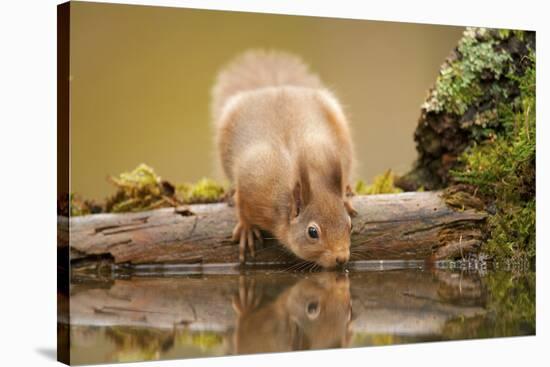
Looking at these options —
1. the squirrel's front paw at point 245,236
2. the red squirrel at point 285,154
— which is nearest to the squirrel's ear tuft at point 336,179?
the red squirrel at point 285,154

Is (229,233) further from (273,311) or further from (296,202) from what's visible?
(273,311)

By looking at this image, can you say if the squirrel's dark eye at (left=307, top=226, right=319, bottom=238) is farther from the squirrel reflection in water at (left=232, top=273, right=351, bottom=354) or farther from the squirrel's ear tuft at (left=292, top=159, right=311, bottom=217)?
the squirrel reflection in water at (left=232, top=273, right=351, bottom=354)

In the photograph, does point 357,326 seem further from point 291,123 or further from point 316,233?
point 291,123

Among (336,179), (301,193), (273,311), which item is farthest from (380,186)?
(273,311)

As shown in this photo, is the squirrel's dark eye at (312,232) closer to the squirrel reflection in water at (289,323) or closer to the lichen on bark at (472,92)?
the squirrel reflection in water at (289,323)

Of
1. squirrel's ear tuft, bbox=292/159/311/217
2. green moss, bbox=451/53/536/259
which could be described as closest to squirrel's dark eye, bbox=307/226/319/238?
squirrel's ear tuft, bbox=292/159/311/217

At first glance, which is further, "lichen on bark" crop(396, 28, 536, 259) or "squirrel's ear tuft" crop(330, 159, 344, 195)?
"lichen on bark" crop(396, 28, 536, 259)

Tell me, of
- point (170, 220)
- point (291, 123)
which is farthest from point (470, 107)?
point (170, 220)
